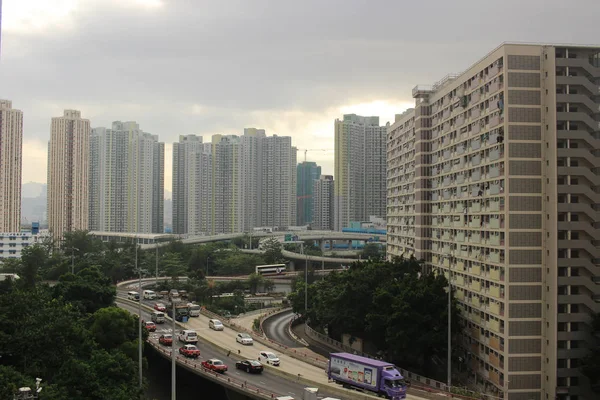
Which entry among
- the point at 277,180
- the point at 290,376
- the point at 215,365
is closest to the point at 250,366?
the point at 215,365

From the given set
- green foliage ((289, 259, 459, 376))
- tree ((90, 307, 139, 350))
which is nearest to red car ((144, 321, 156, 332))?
tree ((90, 307, 139, 350))

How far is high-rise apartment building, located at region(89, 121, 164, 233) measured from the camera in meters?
155

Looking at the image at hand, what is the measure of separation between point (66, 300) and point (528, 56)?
37.6m

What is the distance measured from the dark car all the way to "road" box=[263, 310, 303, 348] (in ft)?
45.1

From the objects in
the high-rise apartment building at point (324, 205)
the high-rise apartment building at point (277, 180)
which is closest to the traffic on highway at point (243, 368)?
the high-rise apartment building at point (277, 180)

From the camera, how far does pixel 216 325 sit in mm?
50469

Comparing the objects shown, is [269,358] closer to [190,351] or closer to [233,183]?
[190,351]

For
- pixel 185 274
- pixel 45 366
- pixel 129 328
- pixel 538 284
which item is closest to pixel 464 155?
pixel 538 284

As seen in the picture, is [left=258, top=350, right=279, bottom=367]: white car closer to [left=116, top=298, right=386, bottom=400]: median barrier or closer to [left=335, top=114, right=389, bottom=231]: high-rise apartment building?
[left=116, top=298, right=386, bottom=400]: median barrier

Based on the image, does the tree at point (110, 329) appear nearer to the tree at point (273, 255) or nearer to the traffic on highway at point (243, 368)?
the traffic on highway at point (243, 368)

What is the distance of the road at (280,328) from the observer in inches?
2065

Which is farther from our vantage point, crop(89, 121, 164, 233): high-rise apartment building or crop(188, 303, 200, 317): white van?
crop(89, 121, 164, 233): high-rise apartment building

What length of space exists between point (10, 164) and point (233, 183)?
58.2 m

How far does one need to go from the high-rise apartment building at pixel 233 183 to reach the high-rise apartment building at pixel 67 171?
3044 cm
